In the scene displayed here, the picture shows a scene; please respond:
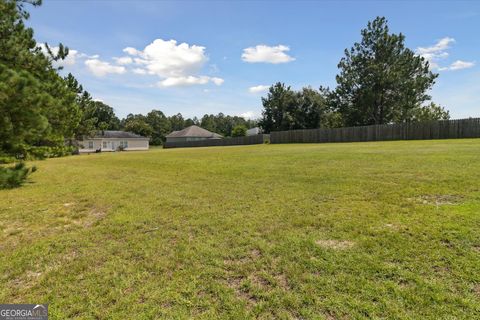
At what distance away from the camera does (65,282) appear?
274cm

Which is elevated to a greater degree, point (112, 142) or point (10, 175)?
point (112, 142)

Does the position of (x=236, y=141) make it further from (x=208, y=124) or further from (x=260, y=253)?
(x=208, y=124)

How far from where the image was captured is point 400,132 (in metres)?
23.2

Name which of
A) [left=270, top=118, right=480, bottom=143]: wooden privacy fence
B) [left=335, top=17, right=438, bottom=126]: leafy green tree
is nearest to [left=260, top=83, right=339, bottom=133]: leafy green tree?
[left=335, top=17, right=438, bottom=126]: leafy green tree

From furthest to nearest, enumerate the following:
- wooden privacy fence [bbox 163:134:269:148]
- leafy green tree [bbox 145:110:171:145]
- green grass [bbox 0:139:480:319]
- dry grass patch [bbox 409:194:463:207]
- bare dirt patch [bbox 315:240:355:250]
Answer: leafy green tree [bbox 145:110:171:145] < wooden privacy fence [bbox 163:134:269:148] < dry grass patch [bbox 409:194:463:207] < bare dirt patch [bbox 315:240:355:250] < green grass [bbox 0:139:480:319]

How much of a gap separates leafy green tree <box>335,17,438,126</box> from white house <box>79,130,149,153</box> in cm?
3552

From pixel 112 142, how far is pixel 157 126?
27174mm

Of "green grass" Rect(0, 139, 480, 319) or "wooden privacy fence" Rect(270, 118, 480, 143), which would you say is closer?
"green grass" Rect(0, 139, 480, 319)

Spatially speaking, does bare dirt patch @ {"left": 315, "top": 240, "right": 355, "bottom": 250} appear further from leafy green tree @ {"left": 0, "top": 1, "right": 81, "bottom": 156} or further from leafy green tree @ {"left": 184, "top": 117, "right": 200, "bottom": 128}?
leafy green tree @ {"left": 184, "top": 117, "right": 200, "bottom": 128}

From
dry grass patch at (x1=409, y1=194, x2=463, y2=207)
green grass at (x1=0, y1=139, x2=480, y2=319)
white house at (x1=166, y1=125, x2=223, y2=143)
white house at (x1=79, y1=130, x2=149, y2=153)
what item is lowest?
green grass at (x1=0, y1=139, x2=480, y2=319)

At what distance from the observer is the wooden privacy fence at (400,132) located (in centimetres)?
1978

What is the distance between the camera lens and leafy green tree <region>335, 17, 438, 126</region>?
30.3m

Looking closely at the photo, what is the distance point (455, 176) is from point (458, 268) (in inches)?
158

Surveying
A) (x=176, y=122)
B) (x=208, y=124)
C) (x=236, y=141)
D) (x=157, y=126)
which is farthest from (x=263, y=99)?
Result: (x=176, y=122)
